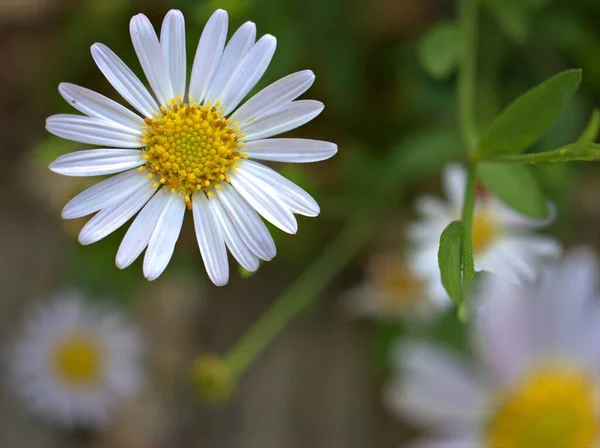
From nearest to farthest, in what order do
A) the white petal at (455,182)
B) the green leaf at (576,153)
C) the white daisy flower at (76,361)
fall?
the green leaf at (576,153) < the white petal at (455,182) < the white daisy flower at (76,361)

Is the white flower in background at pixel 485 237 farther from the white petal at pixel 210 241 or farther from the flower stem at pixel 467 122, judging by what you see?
the white petal at pixel 210 241

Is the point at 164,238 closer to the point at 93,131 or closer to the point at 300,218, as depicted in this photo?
the point at 93,131

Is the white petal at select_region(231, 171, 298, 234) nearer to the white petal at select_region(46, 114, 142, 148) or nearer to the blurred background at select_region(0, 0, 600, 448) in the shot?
the white petal at select_region(46, 114, 142, 148)

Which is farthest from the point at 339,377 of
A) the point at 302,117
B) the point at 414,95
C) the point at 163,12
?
the point at 302,117

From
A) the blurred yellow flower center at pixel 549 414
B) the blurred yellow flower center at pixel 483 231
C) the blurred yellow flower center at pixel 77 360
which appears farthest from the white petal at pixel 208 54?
the blurred yellow flower center at pixel 77 360

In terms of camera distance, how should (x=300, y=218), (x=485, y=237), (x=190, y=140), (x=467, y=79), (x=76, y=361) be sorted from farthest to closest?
(x=76, y=361), (x=300, y=218), (x=485, y=237), (x=467, y=79), (x=190, y=140)

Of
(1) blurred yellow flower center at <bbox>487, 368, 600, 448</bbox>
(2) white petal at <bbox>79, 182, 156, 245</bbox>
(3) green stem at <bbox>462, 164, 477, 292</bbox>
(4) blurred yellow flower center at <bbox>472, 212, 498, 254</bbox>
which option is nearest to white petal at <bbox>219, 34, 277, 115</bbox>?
(2) white petal at <bbox>79, 182, 156, 245</bbox>

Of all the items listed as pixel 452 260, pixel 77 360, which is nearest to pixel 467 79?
pixel 452 260
